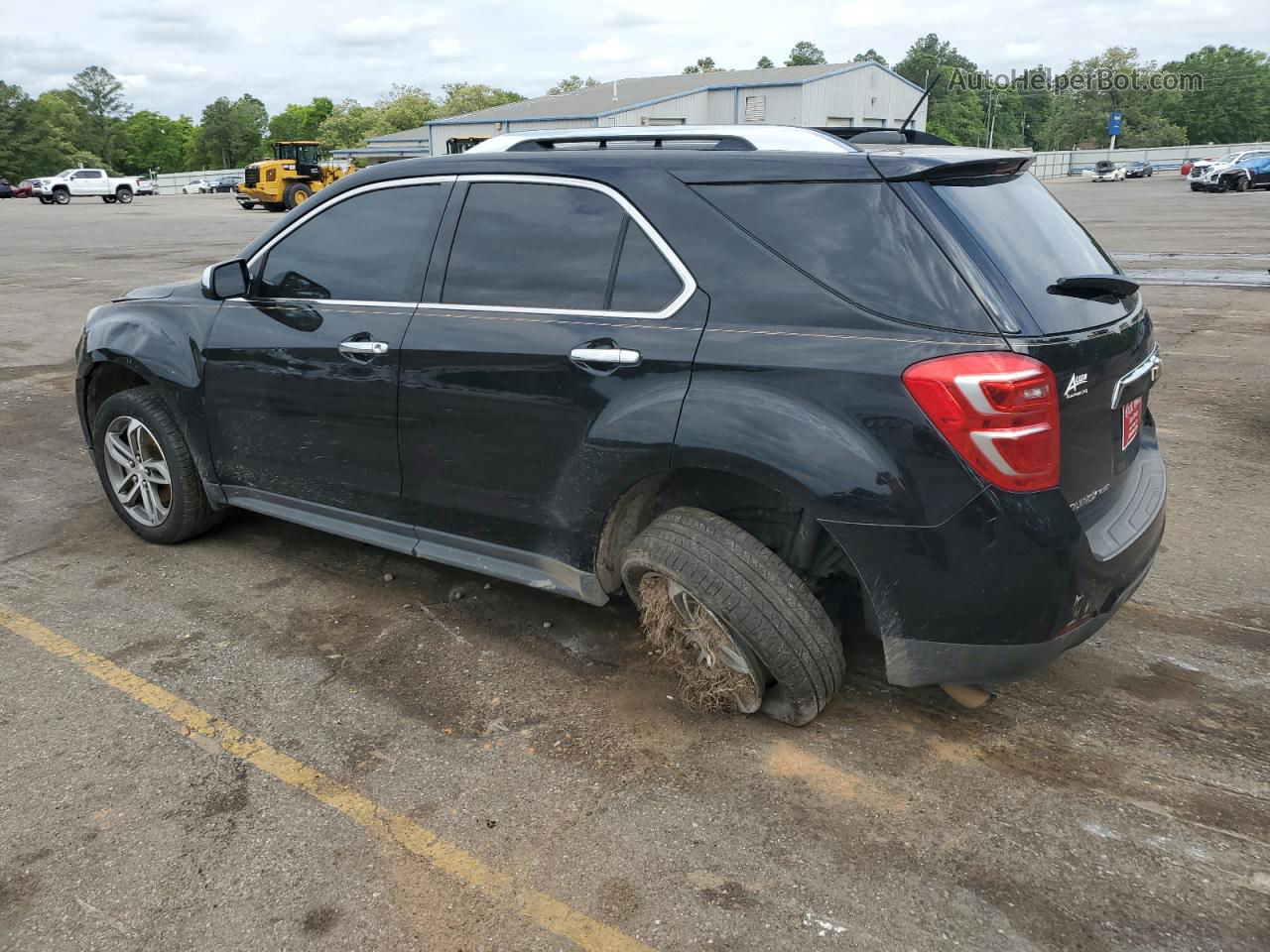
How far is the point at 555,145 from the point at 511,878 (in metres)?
2.53

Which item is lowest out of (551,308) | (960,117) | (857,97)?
(551,308)

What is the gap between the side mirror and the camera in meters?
4.19

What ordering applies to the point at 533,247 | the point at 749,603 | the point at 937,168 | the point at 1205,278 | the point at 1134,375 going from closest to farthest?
the point at 937,168, the point at 749,603, the point at 1134,375, the point at 533,247, the point at 1205,278

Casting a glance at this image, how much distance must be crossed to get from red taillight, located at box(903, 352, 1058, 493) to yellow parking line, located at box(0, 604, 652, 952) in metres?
1.50

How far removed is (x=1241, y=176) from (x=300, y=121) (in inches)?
5686

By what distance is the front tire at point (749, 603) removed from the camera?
2.95 meters

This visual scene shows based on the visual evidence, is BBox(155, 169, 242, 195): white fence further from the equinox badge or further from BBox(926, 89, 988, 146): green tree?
the equinox badge

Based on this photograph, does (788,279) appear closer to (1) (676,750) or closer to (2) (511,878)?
(1) (676,750)

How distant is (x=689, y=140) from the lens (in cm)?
339

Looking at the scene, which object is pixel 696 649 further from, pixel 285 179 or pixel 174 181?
pixel 174 181

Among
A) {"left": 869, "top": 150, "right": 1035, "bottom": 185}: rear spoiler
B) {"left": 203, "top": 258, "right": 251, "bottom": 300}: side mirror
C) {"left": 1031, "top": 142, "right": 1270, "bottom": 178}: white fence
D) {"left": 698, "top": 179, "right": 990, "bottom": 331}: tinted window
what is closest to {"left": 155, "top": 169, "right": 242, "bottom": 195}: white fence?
{"left": 1031, "top": 142, "right": 1270, "bottom": 178}: white fence

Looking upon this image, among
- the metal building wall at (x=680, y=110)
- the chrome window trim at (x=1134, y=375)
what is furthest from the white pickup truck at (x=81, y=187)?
the chrome window trim at (x=1134, y=375)

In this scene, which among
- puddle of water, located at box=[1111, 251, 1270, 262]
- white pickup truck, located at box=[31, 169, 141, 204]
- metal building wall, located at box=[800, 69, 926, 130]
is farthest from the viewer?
white pickup truck, located at box=[31, 169, 141, 204]

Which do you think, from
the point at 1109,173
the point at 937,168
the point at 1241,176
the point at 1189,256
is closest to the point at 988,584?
the point at 937,168
